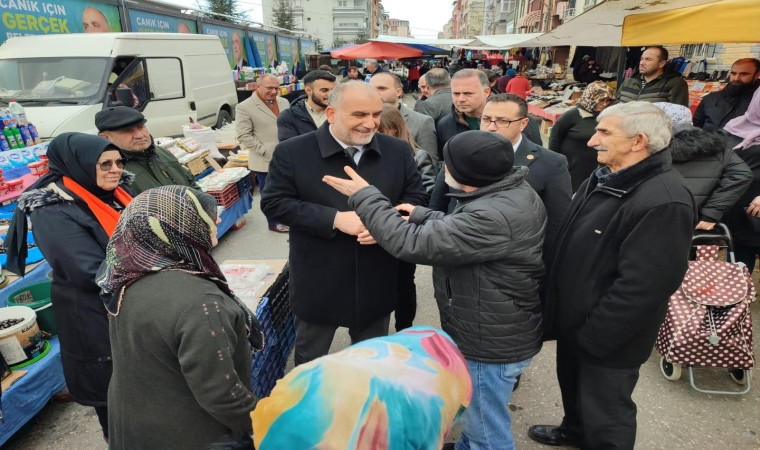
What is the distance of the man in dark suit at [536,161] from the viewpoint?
2.66 metres

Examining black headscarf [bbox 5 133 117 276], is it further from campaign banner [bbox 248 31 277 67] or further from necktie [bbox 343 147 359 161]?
campaign banner [bbox 248 31 277 67]

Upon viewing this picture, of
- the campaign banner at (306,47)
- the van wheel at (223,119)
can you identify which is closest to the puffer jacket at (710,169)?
the van wheel at (223,119)

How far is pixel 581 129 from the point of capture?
419cm

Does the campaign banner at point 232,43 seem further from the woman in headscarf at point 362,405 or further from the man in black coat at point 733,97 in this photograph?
the woman in headscarf at point 362,405

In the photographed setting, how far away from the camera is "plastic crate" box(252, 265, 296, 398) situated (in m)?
2.62

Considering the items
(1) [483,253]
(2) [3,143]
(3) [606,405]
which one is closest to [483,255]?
(1) [483,253]

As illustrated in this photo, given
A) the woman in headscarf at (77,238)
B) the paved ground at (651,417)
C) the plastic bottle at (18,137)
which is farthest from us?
the plastic bottle at (18,137)

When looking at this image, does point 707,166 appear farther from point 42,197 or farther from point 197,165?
point 197,165

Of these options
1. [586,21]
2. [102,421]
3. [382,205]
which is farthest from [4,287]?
[586,21]

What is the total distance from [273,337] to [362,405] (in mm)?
2278

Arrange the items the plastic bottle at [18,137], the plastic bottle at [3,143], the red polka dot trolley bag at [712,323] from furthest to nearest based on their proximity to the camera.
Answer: the plastic bottle at [18,137], the plastic bottle at [3,143], the red polka dot trolley bag at [712,323]

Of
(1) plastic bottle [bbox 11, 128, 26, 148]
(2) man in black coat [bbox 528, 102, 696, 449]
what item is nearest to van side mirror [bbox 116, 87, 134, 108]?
(1) plastic bottle [bbox 11, 128, 26, 148]

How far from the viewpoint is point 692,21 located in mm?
3855

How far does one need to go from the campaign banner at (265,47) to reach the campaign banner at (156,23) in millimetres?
6137
